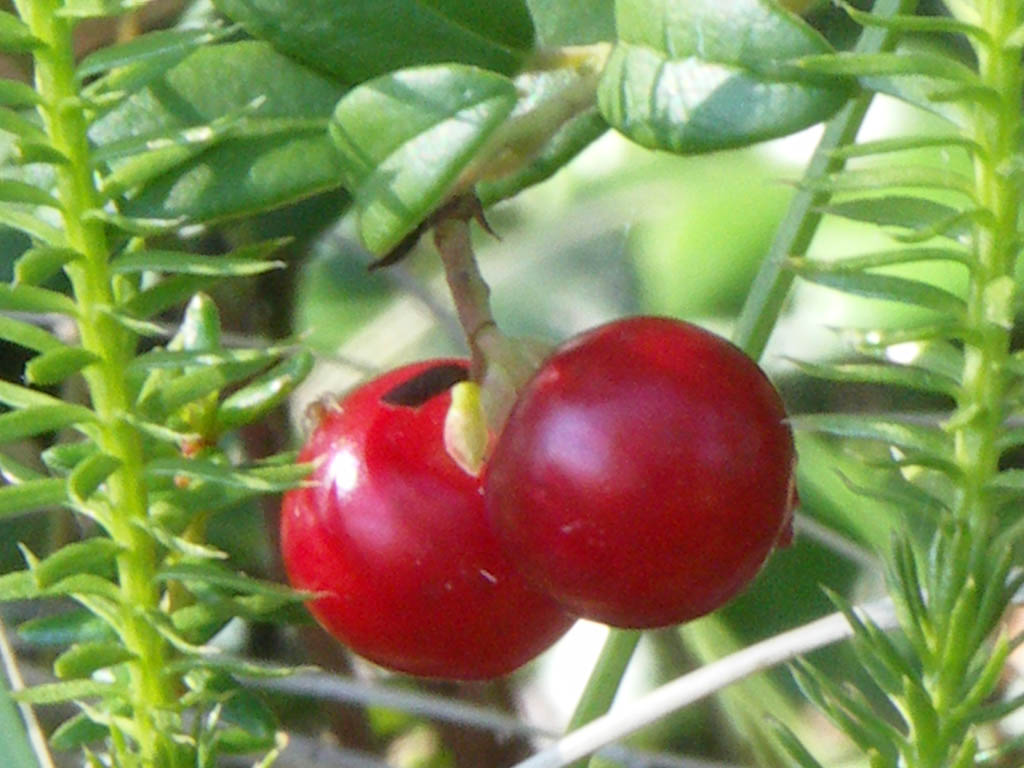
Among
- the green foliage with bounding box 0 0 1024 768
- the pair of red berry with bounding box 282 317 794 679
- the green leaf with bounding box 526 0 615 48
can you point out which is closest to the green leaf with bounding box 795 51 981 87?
the green foliage with bounding box 0 0 1024 768

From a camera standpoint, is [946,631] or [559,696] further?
[559,696]

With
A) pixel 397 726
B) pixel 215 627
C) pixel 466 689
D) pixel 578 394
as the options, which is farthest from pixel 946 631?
pixel 397 726

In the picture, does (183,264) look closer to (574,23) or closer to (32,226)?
(32,226)

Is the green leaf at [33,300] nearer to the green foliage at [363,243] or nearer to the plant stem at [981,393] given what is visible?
the green foliage at [363,243]

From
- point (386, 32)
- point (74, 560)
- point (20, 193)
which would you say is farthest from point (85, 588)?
point (386, 32)

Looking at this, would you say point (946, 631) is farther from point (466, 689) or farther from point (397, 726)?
point (397, 726)

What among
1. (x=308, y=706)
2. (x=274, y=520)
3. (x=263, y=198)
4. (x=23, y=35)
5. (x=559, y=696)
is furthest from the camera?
(x=559, y=696)
